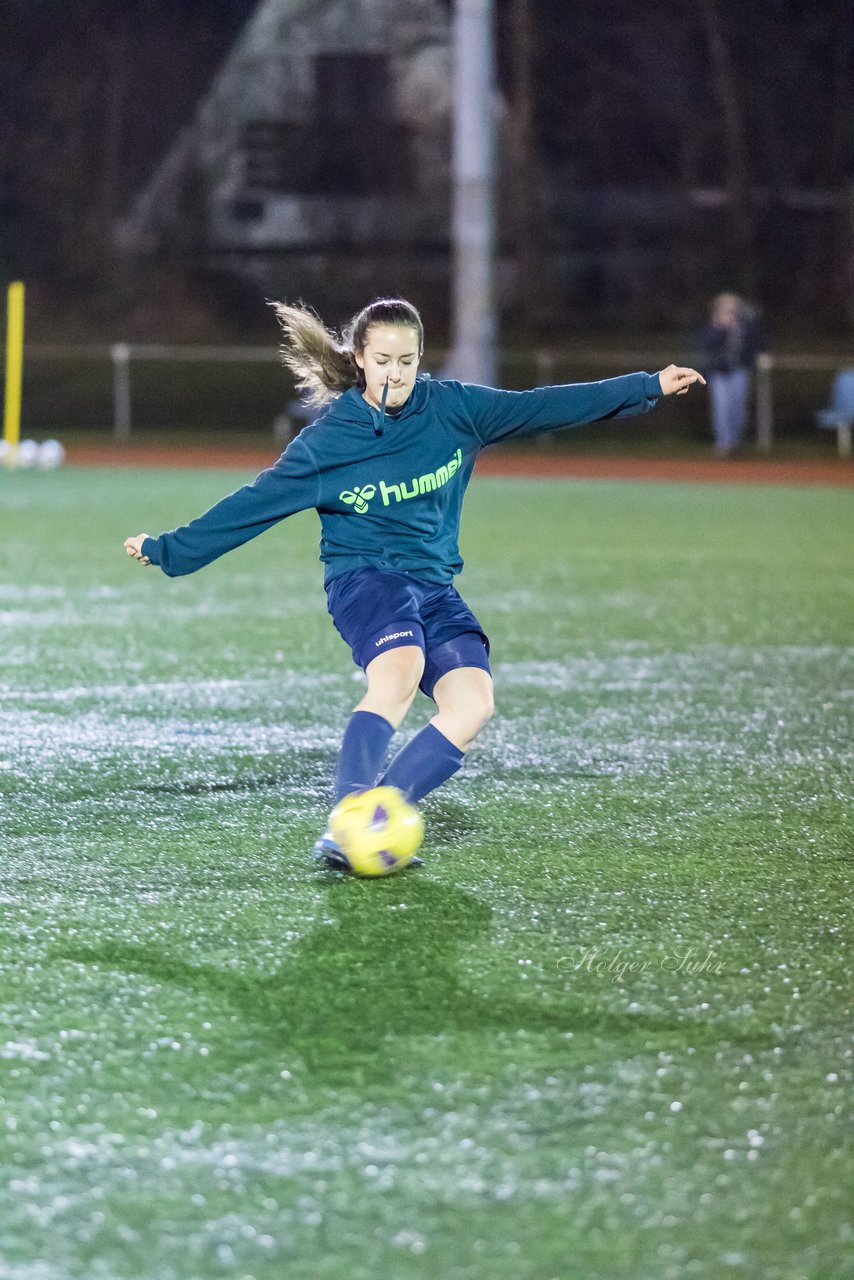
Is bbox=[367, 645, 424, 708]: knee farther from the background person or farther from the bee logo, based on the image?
the background person

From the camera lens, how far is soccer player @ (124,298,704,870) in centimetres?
451

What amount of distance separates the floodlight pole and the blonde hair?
48.3 feet

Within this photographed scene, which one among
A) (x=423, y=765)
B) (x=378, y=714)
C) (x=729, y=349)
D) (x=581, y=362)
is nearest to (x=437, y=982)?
(x=423, y=765)

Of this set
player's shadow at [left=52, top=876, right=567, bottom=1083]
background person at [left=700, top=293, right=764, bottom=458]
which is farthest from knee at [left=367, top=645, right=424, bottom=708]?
background person at [left=700, top=293, right=764, bottom=458]

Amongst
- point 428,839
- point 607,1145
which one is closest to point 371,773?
point 428,839

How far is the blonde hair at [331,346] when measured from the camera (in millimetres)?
4574

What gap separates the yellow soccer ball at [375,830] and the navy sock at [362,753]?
14 centimetres

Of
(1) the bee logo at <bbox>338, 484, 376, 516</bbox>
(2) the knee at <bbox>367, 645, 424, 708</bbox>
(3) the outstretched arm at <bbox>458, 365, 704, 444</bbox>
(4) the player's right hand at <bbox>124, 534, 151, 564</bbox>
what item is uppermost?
(3) the outstretched arm at <bbox>458, 365, 704, 444</bbox>

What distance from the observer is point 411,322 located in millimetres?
4551

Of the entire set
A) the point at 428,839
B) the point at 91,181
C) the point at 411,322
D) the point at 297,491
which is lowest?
the point at 428,839

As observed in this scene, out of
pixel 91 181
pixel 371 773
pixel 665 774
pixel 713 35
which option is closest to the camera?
pixel 371 773

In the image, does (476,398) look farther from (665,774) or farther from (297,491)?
(665,774)

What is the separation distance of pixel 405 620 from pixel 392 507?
32cm

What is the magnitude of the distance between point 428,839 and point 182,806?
2.49 ft
